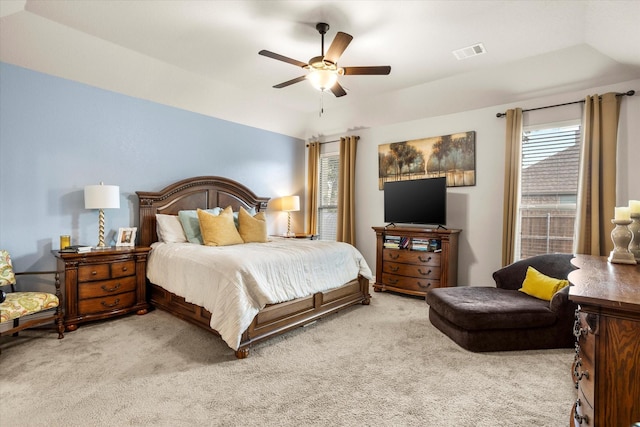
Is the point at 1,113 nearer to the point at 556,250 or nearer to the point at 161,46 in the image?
the point at 161,46

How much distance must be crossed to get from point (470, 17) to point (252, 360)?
11.6 ft

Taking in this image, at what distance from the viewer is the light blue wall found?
10.6ft

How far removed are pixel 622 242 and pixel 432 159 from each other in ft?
9.40

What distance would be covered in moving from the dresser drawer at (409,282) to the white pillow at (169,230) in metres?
2.88

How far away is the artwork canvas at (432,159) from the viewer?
4.50 metres

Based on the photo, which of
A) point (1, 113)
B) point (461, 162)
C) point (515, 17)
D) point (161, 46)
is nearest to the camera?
point (515, 17)

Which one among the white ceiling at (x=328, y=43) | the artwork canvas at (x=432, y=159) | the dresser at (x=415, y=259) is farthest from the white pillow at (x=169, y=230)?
the artwork canvas at (x=432, y=159)

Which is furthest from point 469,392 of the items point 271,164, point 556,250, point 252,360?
point 271,164

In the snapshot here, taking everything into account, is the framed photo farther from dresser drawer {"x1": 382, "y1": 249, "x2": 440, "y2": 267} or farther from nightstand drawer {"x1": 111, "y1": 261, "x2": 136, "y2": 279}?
dresser drawer {"x1": 382, "y1": 249, "x2": 440, "y2": 267}

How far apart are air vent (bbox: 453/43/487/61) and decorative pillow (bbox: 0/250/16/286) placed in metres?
4.93

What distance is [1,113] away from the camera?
316 centimetres

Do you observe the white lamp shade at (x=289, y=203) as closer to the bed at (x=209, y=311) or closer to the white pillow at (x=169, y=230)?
the bed at (x=209, y=311)

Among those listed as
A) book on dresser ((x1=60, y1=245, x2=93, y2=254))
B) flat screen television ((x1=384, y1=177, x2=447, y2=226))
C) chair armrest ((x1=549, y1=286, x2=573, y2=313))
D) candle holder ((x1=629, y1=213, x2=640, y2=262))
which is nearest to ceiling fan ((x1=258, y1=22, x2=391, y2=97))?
flat screen television ((x1=384, y1=177, x2=447, y2=226))

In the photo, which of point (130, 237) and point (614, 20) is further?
point (130, 237)
